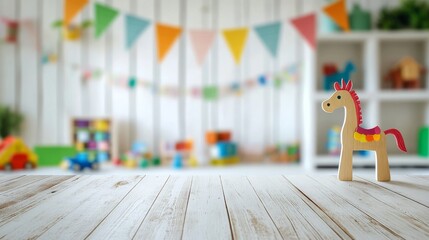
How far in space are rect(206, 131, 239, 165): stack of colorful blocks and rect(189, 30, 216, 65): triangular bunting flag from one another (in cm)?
61

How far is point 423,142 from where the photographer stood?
311 cm

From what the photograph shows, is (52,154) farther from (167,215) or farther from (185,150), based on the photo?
(167,215)

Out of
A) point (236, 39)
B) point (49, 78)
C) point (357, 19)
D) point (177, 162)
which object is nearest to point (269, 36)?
point (236, 39)

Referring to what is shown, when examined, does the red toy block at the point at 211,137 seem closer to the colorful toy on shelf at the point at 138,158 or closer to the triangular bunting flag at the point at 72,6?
the colorful toy on shelf at the point at 138,158

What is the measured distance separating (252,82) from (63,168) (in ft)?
5.37

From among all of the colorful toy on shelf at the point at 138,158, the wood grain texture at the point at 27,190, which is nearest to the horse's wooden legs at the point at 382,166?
the wood grain texture at the point at 27,190

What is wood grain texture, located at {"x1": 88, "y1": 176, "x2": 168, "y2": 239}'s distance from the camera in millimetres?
675

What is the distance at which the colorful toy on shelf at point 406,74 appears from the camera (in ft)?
9.85

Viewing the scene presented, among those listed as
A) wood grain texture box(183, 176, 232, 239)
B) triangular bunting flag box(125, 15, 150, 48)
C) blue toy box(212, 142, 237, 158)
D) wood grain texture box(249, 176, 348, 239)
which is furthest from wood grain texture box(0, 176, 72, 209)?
blue toy box(212, 142, 237, 158)

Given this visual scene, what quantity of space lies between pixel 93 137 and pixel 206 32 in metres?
1.24

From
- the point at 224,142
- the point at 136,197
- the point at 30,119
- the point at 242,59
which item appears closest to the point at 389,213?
the point at 136,197

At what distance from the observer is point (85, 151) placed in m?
3.05

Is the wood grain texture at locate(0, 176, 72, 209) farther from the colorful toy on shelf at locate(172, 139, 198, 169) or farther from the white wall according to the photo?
the white wall

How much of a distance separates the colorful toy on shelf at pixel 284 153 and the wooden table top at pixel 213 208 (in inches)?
76.1
